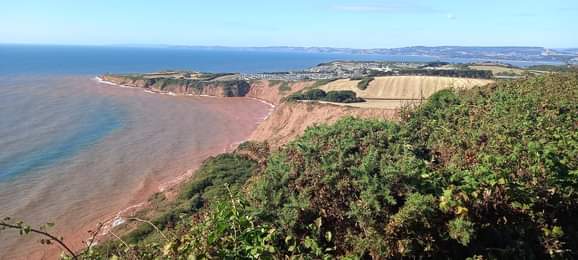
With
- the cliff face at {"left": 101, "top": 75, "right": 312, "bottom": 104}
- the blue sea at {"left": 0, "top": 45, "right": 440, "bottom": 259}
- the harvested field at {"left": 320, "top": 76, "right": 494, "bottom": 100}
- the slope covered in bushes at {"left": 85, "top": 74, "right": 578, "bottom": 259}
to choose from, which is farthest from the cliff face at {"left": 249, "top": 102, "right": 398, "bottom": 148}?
the slope covered in bushes at {"left": 85, "top": 74, "right": 578, "bottom": 259}

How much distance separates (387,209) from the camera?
5191 mm

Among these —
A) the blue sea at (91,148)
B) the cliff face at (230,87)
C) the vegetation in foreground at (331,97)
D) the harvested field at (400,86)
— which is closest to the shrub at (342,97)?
the vegetation in foreground at (331,97)

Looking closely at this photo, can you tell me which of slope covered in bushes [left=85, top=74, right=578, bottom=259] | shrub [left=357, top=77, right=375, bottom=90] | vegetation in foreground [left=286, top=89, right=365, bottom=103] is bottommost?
vegetation in foreground [left=286, top=89, right=365, bottom=103]

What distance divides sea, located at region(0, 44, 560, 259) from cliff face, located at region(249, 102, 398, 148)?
2.88 metres

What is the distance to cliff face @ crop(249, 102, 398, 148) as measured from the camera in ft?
140

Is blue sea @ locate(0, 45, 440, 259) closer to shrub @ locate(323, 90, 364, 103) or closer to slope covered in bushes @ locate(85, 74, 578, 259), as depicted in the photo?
shrub @ locate(323, 90, 364, 103)

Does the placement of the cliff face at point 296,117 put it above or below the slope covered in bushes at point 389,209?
below

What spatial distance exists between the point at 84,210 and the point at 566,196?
24941 millimetres

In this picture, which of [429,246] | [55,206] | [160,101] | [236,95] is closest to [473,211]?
[429,246]

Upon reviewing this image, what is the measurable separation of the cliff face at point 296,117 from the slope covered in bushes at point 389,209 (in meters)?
34.1

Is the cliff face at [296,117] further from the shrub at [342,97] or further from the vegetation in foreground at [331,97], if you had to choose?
the shrub at [342,97]

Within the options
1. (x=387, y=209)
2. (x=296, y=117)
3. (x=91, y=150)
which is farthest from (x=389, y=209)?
(x=296, y=117)

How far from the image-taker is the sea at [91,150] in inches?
960

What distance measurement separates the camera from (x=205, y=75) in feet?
325
